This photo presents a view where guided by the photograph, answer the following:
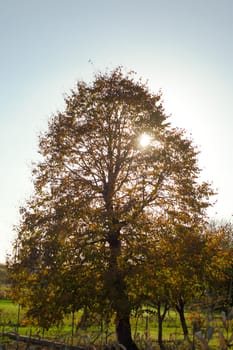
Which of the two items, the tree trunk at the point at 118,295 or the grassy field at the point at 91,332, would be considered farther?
the tree trunk at the point at 118,295

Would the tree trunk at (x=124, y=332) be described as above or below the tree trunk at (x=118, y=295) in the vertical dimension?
below

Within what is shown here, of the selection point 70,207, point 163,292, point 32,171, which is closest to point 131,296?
point 163,292

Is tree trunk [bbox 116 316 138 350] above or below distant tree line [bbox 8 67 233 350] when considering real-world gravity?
below

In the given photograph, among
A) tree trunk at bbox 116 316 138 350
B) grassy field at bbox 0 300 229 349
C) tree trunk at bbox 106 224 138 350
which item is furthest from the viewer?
tree trunk at bbox 116 316 138 350

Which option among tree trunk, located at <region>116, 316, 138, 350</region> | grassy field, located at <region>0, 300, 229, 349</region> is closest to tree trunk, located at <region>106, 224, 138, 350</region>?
tree trunk, located at <region>116, 316, 138, 350</region>

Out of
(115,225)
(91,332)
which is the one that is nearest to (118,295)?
(115,225)

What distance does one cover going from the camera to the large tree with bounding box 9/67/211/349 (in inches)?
701

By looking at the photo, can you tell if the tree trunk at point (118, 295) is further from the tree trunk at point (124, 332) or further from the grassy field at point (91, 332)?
the grassy field at point (91, 332)

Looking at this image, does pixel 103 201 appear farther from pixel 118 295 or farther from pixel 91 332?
pixel 91 332

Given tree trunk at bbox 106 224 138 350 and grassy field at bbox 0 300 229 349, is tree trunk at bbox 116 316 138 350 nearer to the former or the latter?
tree trunk at bbox 106 224 138 350

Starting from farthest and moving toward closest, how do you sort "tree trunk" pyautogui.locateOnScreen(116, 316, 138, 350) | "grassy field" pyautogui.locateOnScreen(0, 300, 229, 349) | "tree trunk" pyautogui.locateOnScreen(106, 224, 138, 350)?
"tree trunk" pyautogui.locateOnScreen(116, 316, 138, 350), "tree trunk" pyautogui.locateOnScreen(106, 224, 138, 350), "grassy field" pyautogui.locateOnScreen(0, 300, 229, 349)

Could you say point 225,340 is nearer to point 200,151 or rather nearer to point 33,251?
point 33,251

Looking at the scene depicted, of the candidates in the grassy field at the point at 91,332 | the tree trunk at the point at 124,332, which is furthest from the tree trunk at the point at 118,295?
the grassy field at the point at 91,332

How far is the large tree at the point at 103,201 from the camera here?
701 inches
